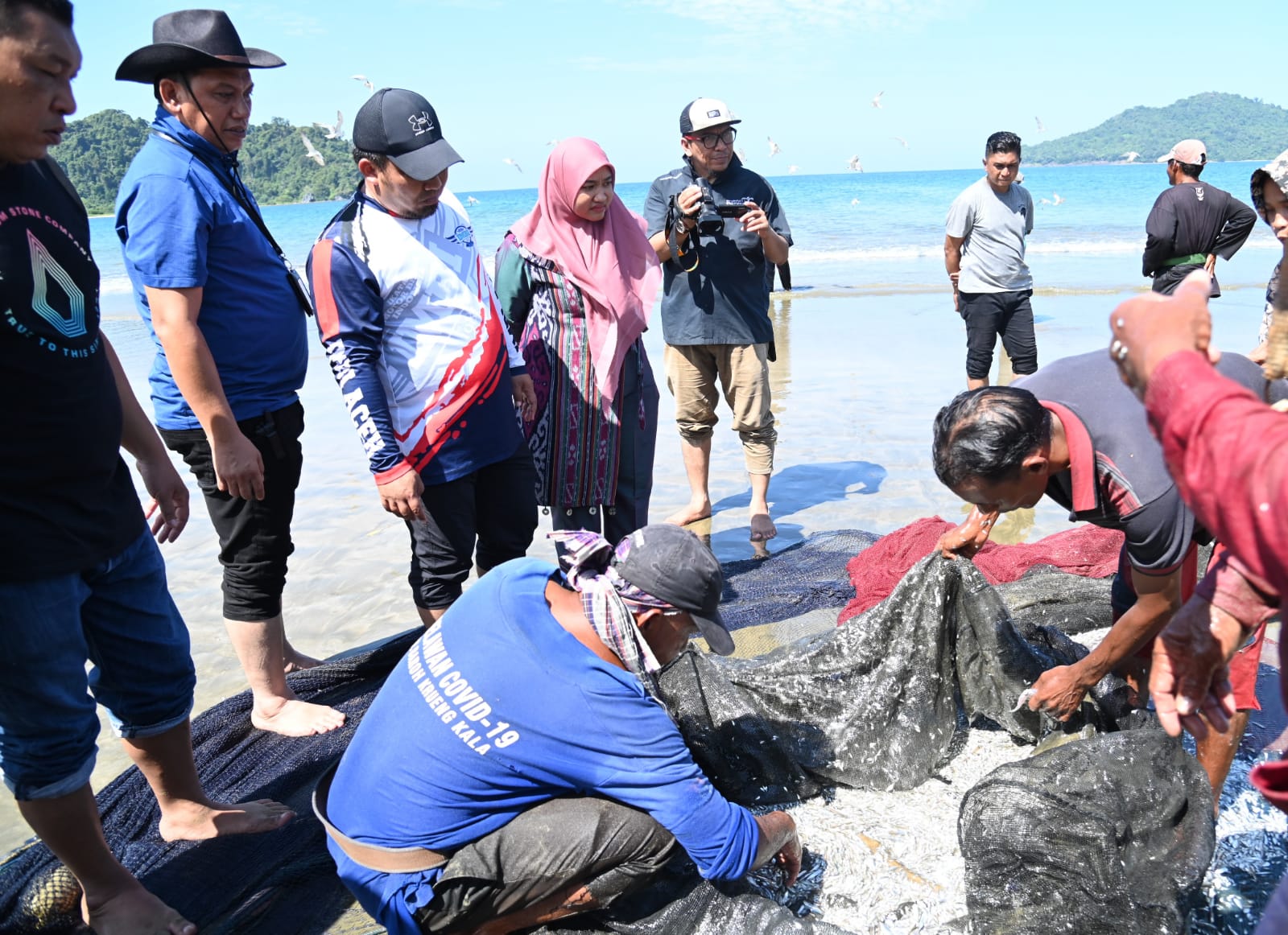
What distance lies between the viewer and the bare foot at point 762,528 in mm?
4684

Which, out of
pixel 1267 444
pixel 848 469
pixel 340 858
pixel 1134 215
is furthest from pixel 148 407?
pixel 1134 215

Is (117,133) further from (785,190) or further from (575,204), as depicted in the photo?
(575,204)

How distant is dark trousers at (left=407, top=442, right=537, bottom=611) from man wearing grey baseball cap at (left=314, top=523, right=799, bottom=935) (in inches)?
40.9

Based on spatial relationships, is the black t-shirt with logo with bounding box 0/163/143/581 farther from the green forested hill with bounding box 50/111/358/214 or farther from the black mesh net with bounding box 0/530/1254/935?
the green forested hill with bounding box 50/111/358/214

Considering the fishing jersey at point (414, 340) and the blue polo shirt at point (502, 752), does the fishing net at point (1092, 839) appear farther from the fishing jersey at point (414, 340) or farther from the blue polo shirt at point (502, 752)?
the fishing jersey at point (414, 340)

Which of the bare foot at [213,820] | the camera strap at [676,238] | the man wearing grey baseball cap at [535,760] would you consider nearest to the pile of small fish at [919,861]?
the man wearing grey baseball cap at [535,760]

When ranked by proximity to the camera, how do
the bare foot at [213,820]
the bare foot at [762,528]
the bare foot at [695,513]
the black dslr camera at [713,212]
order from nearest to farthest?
1. the bare foot at [213,820]
2. the black dslr camera at [713,212]
3. the bare foot at [762,528]
4. the bare foot at [695,513]

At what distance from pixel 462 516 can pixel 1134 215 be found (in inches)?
1100

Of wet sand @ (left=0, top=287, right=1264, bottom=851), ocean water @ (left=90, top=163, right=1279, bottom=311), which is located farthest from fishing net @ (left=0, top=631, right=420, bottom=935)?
ocean water @ (left=90, top=163, right=1279, bottom=311)

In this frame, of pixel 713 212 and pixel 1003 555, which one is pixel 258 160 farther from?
pixel 1003 555

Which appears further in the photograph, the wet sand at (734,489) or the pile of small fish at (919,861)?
the wet sand at (734,489)

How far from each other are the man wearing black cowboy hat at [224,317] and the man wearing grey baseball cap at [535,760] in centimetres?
105

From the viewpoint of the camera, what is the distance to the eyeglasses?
4586mm

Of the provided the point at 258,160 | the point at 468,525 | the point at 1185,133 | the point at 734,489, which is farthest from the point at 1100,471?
the point at 1185,133
